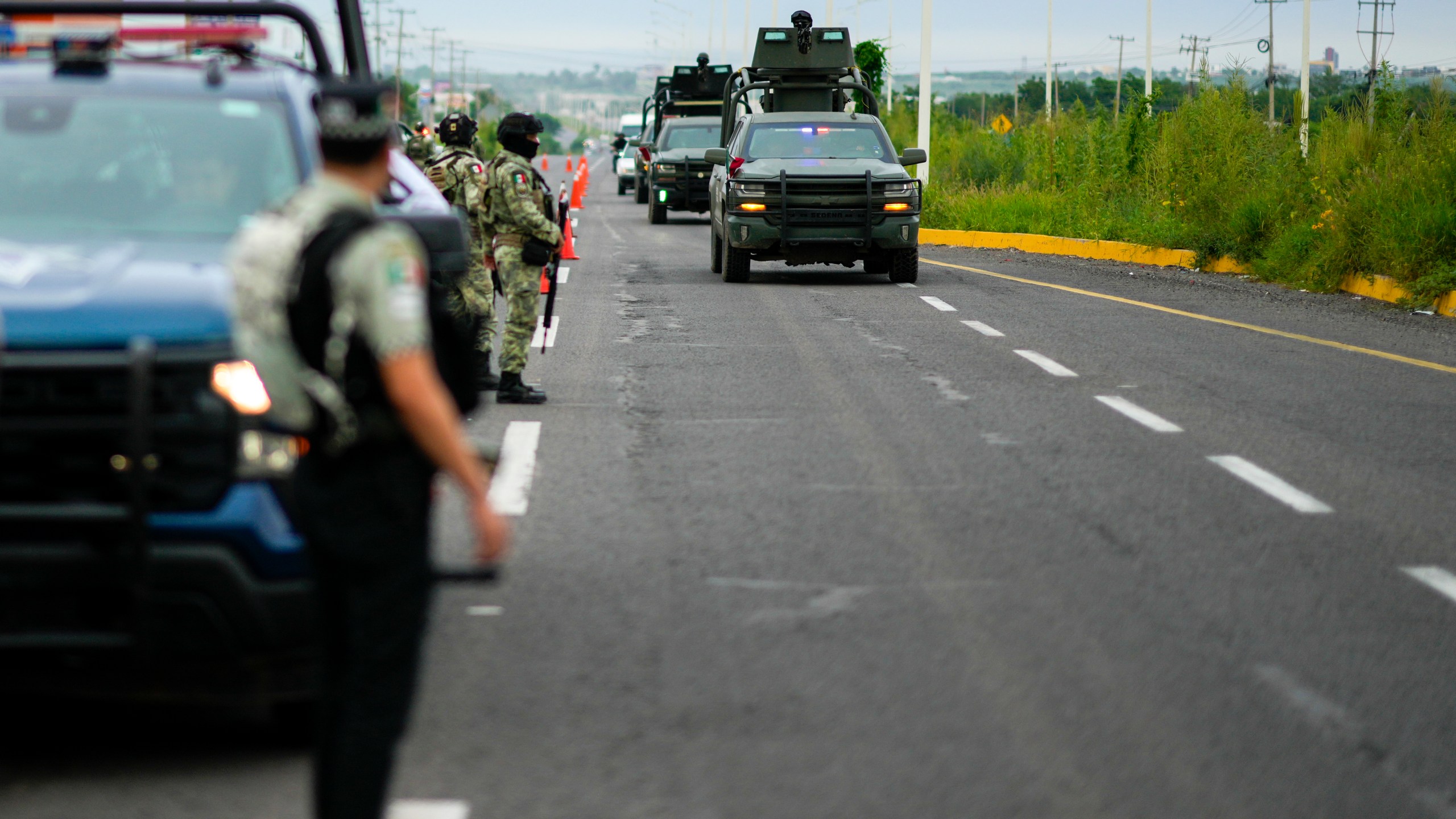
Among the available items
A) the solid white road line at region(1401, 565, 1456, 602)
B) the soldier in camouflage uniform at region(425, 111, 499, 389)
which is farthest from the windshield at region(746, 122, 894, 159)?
the solid white road line at region(1401, 565, 1456, 602)

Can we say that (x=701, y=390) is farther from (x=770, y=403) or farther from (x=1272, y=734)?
(x=1272, y=734)

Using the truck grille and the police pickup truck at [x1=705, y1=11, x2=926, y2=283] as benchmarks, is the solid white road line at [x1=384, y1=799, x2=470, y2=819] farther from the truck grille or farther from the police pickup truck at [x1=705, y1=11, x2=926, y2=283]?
the police pickup truck at [x1=705, y1=11, x2=926, y2=283]

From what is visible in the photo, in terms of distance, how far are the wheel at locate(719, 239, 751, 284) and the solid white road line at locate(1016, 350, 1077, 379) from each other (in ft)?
22.5

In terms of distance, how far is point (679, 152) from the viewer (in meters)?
34.4

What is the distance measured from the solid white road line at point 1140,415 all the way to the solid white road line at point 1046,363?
1.01 meters

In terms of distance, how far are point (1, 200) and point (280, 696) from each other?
1.88 meters

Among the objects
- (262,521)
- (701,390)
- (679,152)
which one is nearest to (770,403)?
(701,390)

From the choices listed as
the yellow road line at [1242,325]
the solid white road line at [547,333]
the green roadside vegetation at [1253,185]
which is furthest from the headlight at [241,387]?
the green roadside vegetation at [1253,185]

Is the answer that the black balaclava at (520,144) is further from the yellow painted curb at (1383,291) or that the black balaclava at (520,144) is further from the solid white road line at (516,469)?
the yellow painted curb at (1383,291)

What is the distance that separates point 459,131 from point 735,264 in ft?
25.6

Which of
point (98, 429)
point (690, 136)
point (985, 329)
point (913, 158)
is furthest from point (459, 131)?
point (690, 136)

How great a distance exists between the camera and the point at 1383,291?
18.1 m

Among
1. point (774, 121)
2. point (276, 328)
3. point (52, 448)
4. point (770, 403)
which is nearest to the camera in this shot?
point (276, 328)

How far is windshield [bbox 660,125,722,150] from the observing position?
35.3 meters
